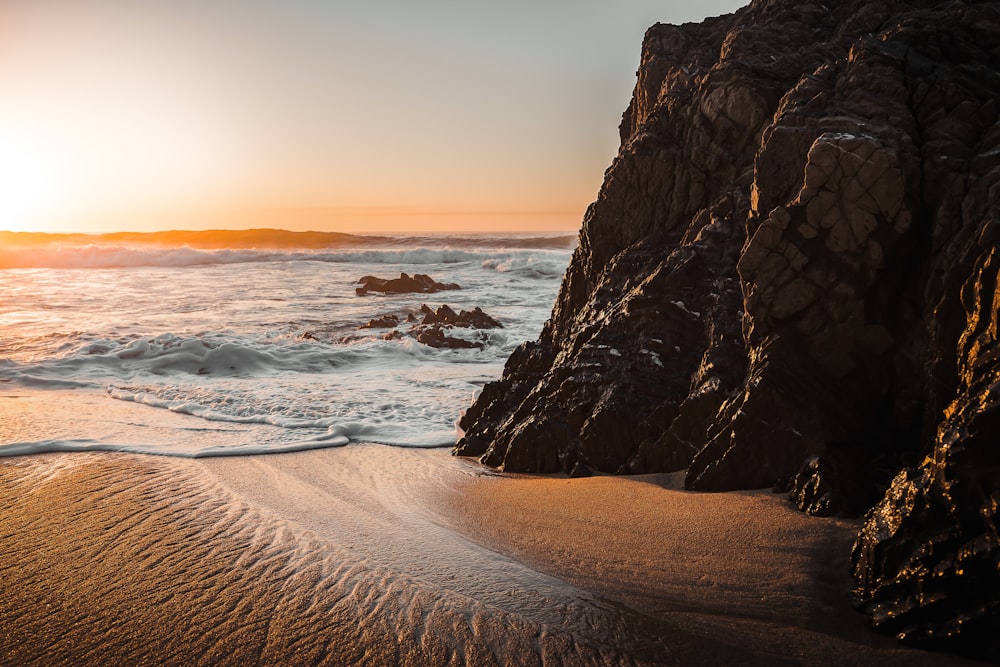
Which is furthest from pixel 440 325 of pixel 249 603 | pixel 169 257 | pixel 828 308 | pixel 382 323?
pixel 169 257

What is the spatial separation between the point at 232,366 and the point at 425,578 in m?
8.96

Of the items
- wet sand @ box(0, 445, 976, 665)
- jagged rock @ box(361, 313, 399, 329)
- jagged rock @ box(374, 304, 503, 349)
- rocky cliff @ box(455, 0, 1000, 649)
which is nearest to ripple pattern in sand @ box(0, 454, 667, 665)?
wet sand @ box(0, 445, 976, 665)

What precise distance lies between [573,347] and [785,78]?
9.97 feet

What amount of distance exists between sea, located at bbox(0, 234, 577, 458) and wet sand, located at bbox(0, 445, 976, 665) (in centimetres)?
211

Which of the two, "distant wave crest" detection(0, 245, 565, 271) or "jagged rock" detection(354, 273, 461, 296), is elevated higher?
"distant wave crest" detection(0, 245, 565, 271)

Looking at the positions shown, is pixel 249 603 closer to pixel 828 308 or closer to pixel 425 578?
pixel 425 578

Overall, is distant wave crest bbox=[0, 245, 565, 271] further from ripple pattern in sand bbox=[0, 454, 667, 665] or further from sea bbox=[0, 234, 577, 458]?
ripple pattern in sand bbox=[0, 454, 667, 665]

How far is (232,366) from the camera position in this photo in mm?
11414

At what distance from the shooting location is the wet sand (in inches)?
116

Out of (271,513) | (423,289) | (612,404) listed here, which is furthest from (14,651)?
(423,289)

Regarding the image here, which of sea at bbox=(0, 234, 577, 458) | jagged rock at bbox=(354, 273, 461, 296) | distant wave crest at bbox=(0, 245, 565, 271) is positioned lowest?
sea at bbox=(0, 234, 577, 458)

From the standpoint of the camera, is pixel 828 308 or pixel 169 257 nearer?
pixel 828 308

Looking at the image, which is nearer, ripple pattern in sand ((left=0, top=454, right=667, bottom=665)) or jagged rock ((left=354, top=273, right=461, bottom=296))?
ripple pattern in sand ((left=0, top=454, right=667, bottom=665))

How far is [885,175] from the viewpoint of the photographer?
13.4ft
